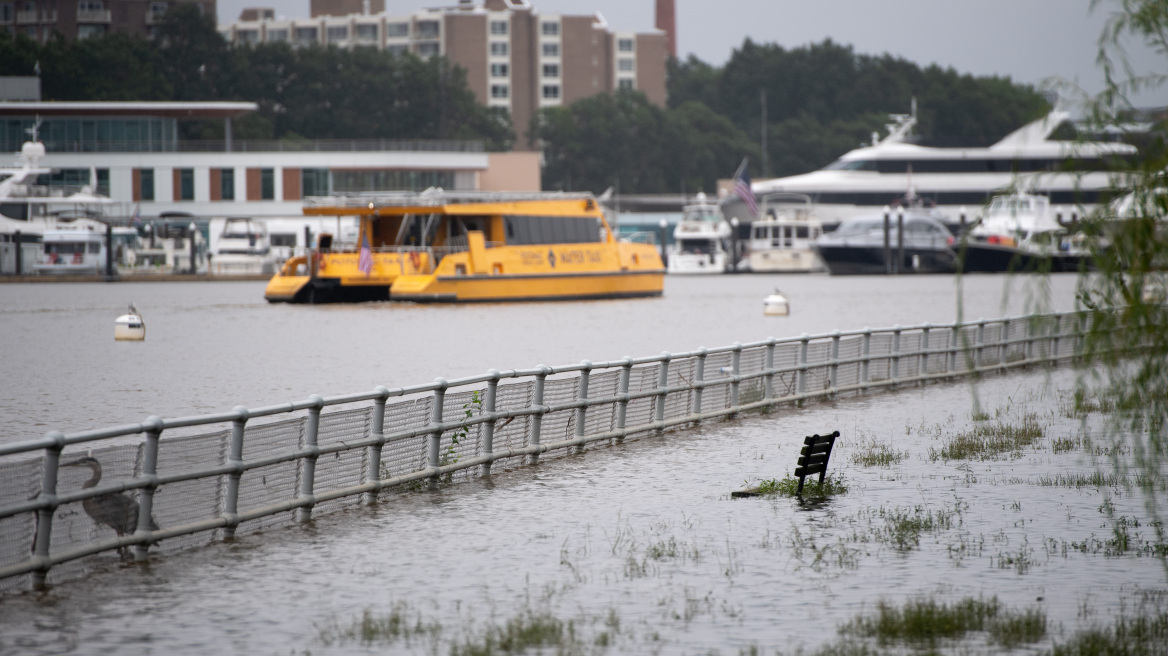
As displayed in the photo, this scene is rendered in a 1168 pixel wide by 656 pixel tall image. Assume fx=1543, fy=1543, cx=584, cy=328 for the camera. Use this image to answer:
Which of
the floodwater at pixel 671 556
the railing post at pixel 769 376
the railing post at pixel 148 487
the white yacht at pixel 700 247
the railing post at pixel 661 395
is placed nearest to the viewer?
the floodwater at pixel 671 556

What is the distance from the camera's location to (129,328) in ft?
131

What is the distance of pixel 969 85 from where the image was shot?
162 metres

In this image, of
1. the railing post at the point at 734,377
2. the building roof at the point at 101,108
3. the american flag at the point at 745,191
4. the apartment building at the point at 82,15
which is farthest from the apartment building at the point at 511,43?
the railing post at the point at 734,377

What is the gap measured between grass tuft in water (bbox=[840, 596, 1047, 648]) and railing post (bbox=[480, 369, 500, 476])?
579cm

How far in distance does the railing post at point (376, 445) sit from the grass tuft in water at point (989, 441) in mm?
6212

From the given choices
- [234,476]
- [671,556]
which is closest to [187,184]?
[234,476]

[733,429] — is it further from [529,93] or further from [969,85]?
[969,85]

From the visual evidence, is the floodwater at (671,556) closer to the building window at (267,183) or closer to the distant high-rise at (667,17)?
the building window at (267,183)

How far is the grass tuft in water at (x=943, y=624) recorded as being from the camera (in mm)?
8812

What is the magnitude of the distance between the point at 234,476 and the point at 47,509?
1935mm

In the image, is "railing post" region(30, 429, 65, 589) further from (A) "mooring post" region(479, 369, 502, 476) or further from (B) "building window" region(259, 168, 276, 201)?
(B) "building window" region(259, 168, 276, 201)

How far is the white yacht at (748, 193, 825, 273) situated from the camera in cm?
9725

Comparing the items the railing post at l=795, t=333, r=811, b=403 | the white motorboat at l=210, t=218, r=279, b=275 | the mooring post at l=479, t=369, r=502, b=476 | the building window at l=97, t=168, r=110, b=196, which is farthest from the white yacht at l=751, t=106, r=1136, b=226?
the mooring post at l=479, t=369, r=502, b=476

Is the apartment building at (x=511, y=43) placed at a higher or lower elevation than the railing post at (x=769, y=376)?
higher
